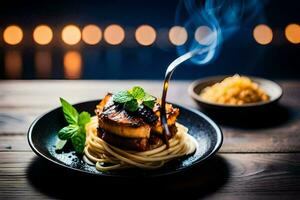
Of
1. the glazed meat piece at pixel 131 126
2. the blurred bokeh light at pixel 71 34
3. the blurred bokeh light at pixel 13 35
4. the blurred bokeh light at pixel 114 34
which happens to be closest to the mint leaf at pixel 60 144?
the glazed meat piece at pixel 131 126

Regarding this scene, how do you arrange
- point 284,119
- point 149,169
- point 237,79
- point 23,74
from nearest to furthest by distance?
point 149,169 → point 284,119 → point 237,79 → point 23,74

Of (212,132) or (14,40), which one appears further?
(14,40)

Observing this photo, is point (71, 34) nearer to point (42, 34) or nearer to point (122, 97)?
point (42, 34)

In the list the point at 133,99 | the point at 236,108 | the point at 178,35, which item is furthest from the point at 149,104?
the point at 178,35

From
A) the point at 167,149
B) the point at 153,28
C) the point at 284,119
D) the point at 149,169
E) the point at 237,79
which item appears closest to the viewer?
the point at 149,169

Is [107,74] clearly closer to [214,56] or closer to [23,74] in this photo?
[23,74]

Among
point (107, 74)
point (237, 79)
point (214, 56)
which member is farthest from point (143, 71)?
point (237, 79)

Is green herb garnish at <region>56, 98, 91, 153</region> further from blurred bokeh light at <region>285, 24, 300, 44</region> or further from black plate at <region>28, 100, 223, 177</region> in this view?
blurred bokeh light at <region>285, 24, 300, 44</region>
